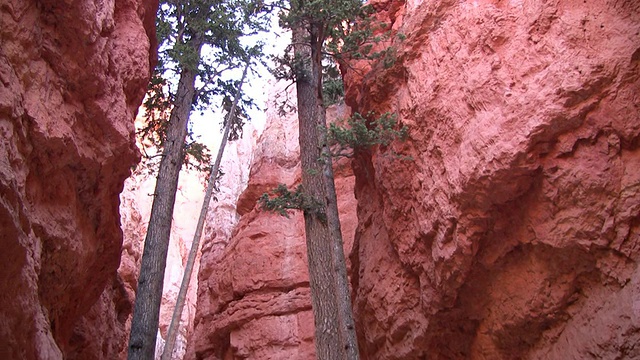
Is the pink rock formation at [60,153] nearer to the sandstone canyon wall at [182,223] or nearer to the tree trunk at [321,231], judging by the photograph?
the tree trunk at [321,231]

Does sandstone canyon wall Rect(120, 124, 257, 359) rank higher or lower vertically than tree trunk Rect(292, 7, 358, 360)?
higher

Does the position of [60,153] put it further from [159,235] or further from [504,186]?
[504,186]

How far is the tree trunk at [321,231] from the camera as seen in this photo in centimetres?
940

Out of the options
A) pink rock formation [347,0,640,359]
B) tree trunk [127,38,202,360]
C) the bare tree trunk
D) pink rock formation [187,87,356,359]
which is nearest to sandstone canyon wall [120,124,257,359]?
tree trunk [127,38,202,360]

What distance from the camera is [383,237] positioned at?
1138 cm

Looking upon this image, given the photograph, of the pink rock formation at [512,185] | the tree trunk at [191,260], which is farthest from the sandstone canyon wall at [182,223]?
the pink rock formation at [512,185]

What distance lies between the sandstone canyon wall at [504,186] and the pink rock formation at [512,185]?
21mm

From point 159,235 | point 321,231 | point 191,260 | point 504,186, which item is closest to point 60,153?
point 159,235

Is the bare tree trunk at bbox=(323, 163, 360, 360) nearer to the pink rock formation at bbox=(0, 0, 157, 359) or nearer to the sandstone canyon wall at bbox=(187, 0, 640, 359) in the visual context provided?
the sandstone canyon wall at bbox=(187, 0, 640, 359)

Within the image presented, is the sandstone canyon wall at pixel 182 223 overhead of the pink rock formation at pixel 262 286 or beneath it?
overhead

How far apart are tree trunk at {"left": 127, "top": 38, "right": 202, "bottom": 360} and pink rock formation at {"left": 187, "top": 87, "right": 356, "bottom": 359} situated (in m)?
3.07

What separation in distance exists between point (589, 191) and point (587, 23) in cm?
230

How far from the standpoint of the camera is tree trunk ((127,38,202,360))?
10.3m

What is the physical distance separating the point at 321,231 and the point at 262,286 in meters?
6.56
